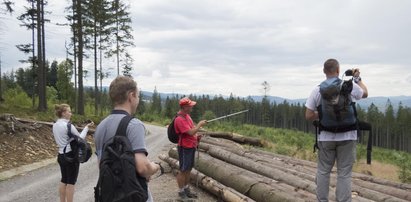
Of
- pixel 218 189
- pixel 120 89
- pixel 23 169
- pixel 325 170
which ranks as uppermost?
pixel 120 89

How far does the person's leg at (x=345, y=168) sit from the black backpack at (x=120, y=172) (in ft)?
10.7

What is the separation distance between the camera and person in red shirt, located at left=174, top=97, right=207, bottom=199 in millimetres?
8016

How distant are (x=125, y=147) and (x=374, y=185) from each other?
6722 millimetres

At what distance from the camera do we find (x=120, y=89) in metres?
3.60

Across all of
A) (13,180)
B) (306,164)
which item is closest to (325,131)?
(306,164)

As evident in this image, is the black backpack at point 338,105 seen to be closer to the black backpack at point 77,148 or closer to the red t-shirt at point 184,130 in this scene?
the red t-shirt at point 184,130

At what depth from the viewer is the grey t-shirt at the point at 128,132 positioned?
11.4 feet

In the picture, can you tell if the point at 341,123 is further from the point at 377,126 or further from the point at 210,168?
the point at 377,126

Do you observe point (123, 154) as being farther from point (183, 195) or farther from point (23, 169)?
point (23, 169)

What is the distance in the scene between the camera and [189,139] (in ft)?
26.9

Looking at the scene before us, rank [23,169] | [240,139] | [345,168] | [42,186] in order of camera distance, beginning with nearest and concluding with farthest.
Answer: [345,168], [42,186], [23,169], [240,139]

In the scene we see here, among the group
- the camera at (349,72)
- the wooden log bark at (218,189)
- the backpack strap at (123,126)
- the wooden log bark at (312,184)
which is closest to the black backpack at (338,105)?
the camera at (349,72)

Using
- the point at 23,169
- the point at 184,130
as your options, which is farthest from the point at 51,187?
the point at 184,130

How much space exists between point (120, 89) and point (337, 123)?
3309 millimetres
